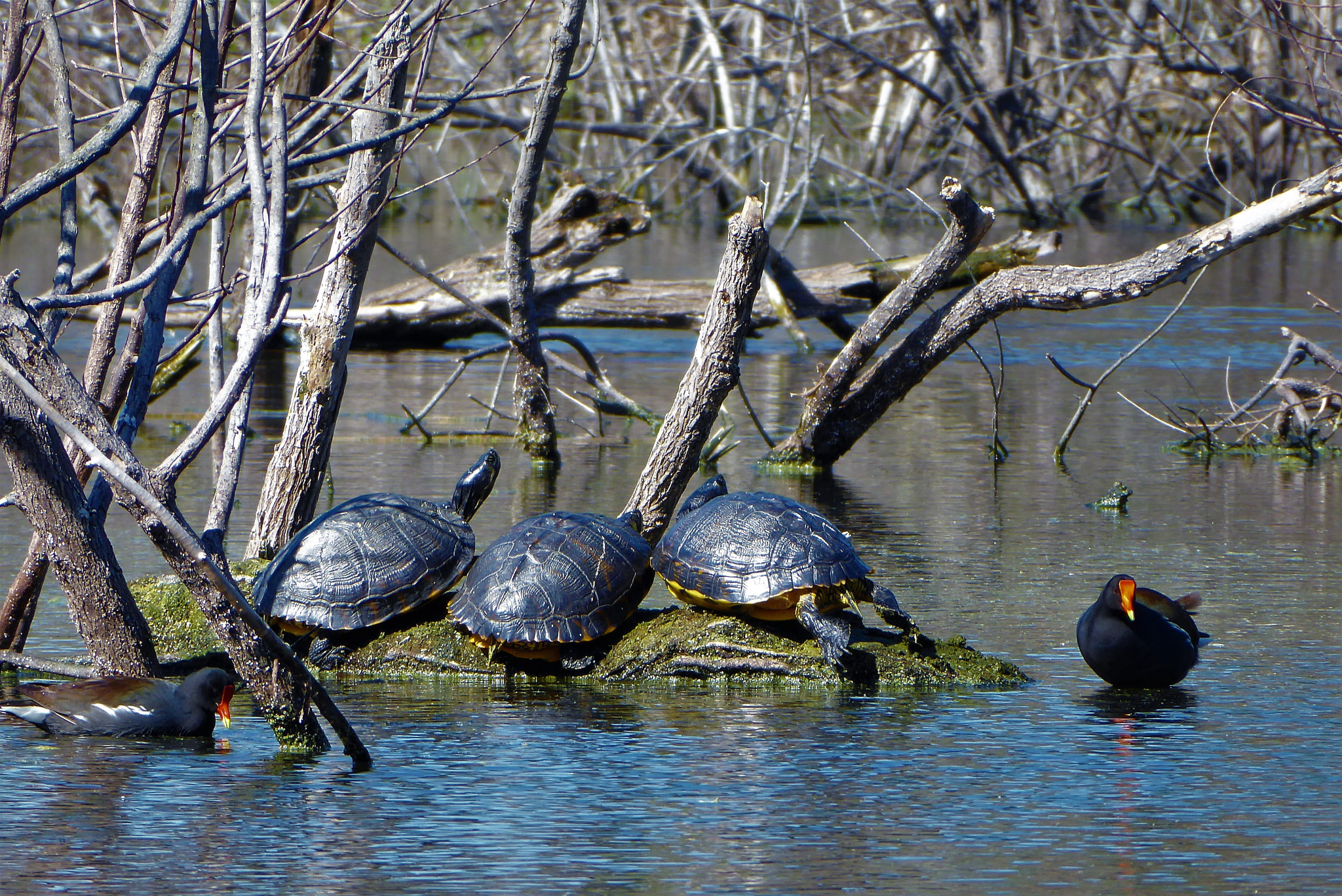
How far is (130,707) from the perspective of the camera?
5.50m

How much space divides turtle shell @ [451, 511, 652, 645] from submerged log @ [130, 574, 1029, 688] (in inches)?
5.8

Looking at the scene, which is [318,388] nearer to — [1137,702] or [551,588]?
[551,588]

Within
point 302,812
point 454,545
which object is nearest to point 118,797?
point 302,812

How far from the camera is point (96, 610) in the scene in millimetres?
5754

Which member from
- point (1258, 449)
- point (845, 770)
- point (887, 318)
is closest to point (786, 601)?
point (845, 770)

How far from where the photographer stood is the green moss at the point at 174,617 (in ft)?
22.1

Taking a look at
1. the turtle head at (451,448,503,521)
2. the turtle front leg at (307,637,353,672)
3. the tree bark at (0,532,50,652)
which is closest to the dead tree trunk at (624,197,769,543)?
the turtle head at (451,448,503,521)

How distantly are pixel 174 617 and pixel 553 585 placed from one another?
1630 millimetres

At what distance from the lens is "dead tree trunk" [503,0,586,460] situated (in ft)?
32.6

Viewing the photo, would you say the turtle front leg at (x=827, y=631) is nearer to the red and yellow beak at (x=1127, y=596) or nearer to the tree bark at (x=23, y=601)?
the red and yellow beak at (x=1127, y=596)

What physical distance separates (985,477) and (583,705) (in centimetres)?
564

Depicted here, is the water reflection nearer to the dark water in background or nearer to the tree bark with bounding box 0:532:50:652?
the dark water in background

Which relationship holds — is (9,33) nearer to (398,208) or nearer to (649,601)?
(649,601)

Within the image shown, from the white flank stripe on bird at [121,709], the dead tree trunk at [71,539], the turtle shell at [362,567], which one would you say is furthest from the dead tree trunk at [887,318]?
the white flank stripe on bird at [121,709]
